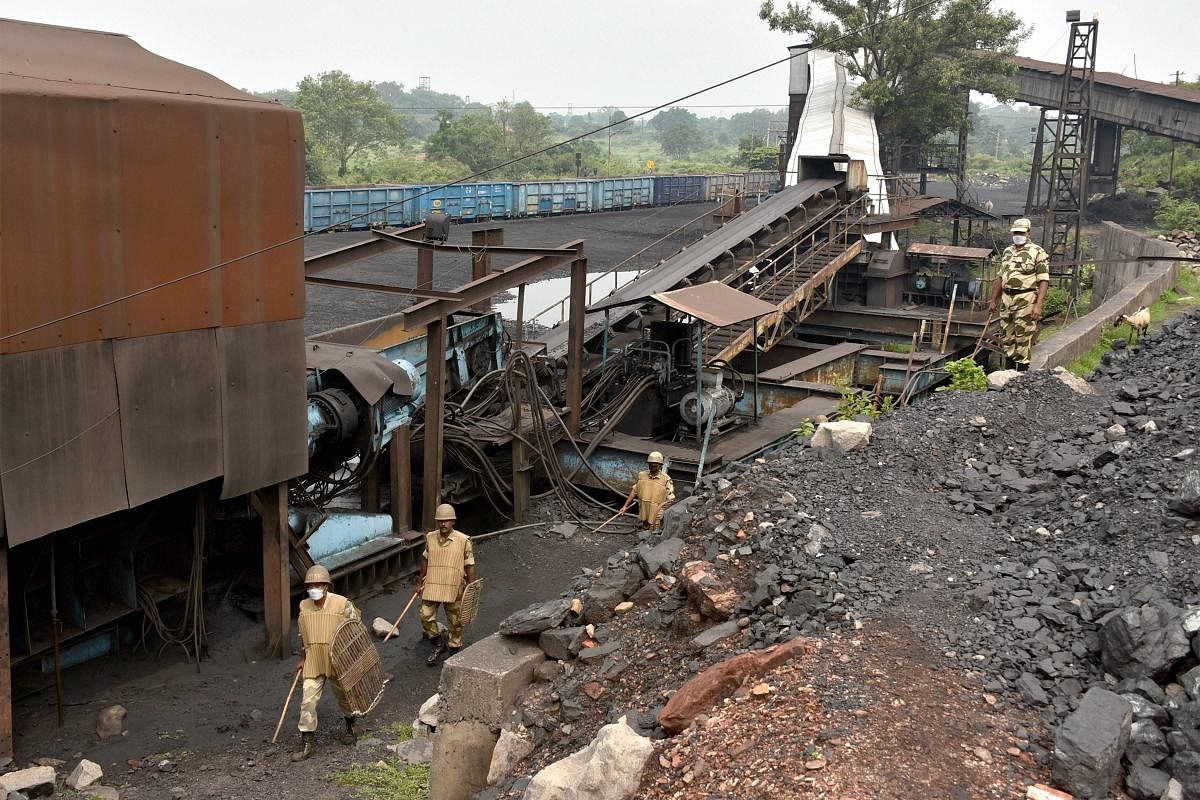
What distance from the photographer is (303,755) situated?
807 cm

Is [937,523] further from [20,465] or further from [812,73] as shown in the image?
[812,73]

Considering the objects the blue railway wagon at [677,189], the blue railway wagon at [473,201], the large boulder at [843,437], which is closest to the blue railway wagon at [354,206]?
the blue railway wagon at [473,201]

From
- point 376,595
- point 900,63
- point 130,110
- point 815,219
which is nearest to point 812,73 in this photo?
point 900,63

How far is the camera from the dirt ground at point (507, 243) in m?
26.1

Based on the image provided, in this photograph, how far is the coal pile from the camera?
15.5 feet

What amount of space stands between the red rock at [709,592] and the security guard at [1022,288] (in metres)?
6.48

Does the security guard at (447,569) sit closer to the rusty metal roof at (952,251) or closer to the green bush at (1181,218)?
the rusty metal roof at (952,251)

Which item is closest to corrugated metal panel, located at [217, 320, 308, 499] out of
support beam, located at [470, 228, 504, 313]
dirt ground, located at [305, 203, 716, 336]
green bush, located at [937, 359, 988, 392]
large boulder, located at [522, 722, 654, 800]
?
support beam, located at [470, 228, 504, 313]

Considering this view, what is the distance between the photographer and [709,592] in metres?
6.28

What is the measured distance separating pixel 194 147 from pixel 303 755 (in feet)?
15.0

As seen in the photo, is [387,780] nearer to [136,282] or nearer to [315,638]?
[315,638]

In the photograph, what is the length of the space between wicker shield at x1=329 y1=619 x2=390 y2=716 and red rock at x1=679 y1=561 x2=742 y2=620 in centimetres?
291

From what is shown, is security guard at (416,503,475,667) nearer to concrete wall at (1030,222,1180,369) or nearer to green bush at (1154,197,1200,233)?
concrete wall at (1030,222,1180,369)

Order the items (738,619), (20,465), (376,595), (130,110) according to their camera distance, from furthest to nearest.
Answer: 1. (376,595)
2. (130,110)
3. (20,465)
4. (738,619)
